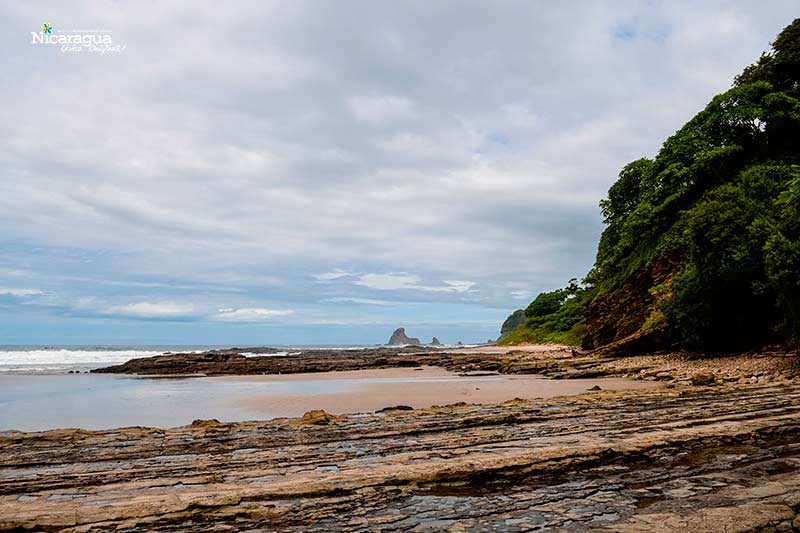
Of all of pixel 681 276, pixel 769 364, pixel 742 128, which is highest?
pixel 742 128

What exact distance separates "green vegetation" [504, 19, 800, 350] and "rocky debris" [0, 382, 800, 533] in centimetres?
1068

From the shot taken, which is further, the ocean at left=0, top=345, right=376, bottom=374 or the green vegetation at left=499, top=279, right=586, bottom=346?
the green vegetation at left=499, top=279, right=586, bottom=346

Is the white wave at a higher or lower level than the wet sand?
higher

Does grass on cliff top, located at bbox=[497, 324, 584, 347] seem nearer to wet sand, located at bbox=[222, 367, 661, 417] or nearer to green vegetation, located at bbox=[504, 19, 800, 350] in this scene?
green vegetation, located at bbox=[504, 19, 800, 350]

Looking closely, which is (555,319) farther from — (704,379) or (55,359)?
(55,359)

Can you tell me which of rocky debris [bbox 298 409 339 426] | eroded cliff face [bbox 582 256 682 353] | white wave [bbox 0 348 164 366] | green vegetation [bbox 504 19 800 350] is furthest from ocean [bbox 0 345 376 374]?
green vegetation [bbox 504 19 800 350]

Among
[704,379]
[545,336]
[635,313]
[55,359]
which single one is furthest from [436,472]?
[55,359]

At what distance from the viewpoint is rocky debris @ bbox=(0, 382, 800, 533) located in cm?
564

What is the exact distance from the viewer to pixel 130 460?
8953 millimetres

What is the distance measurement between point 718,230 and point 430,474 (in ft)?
66.6

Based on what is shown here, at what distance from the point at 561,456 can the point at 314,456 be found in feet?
13.5

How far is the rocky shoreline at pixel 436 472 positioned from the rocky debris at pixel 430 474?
0.09 ft

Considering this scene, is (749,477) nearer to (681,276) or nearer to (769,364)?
(769,364)

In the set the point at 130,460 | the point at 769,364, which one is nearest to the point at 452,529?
the point at 130,460
